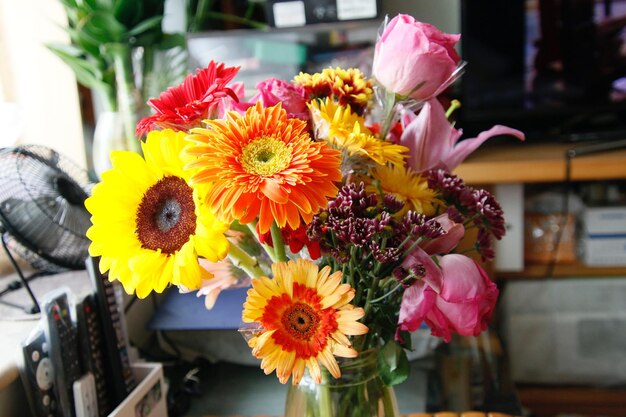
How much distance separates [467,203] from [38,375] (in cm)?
48

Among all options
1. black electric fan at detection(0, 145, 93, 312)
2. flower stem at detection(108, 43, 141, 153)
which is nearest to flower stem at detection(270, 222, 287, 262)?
black electric fan at detection(0, 145, 93, 312)

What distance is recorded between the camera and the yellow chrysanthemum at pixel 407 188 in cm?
50

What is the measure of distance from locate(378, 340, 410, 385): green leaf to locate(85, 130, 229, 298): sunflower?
0.58 ft

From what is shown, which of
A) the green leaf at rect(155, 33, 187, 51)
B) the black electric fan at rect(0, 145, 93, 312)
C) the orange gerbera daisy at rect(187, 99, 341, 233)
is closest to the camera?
the orange gerbera daisy at rect(187, 99, 341, 233)

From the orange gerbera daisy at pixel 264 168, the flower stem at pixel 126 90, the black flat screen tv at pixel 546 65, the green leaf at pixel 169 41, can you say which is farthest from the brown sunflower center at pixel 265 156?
the black flat screen tv at pixel 546 65

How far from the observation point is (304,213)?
403 mm

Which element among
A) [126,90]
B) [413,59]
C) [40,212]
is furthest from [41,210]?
[413,59]

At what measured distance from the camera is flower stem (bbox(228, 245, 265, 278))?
0.51 metres

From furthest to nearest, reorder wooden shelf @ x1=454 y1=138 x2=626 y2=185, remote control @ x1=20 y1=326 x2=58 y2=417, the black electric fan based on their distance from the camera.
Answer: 1. wooden shelf @ x1=454 y1=138 x2=626 y2=185
2. the black electric fan
3. remote control @ x1=20 y1=326 x2=58 y2=417

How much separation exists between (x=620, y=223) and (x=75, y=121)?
50.3 inches

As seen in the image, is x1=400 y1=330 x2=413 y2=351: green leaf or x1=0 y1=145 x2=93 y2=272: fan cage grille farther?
x1=0 y1=145 x2=93 y2=272: fan cage grille

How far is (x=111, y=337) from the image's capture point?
2.34 feet

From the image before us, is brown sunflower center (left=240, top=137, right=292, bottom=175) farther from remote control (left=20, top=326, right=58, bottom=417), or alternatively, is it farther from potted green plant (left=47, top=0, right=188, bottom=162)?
potted green plant (left=47, top=0, right=188, bottom=162)

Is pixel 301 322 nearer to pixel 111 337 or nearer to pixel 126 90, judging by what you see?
pixel 111 337
